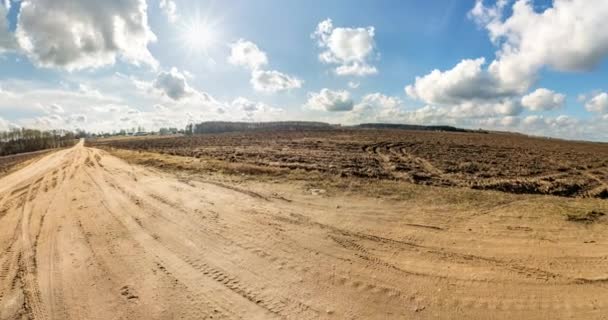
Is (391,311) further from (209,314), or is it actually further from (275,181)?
(275,181)

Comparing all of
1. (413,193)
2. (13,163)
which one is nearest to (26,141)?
(13,163)

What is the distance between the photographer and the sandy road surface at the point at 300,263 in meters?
4.68

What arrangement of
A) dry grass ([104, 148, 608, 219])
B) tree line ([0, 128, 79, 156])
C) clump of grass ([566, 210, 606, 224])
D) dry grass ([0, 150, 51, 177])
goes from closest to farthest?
1. clump of grass ([566, 210, 606, 224])
2. dry grass ([104, 148, 608, 219])
3. dry grass ([0, 150, 51, 177])
4. tree line ([0, 128, 79, 156])

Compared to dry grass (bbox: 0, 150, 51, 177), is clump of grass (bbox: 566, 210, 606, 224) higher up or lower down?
higher up

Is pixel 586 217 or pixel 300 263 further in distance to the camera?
pixel 586 217

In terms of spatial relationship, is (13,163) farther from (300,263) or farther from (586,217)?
(586,217)

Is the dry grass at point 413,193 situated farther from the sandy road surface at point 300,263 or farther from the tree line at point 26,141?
the tree line at point 26,141

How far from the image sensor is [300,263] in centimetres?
594

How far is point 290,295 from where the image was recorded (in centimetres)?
492

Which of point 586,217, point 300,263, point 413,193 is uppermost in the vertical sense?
point 413,193

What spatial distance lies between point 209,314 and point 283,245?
2.42m

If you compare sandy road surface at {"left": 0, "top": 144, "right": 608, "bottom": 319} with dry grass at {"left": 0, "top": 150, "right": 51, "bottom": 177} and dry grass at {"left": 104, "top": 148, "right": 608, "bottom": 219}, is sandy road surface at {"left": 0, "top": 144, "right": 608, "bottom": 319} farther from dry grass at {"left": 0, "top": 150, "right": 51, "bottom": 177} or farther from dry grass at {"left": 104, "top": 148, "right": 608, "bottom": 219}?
dry grass at {"left": 0, "top": 150, "right": 51, "bottom": 177}

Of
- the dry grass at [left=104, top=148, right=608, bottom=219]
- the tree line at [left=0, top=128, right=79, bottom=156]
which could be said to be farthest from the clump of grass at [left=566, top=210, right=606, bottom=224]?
the tree line at [left=0, top=128, right=79, bottom=156]

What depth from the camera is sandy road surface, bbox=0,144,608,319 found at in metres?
4.68
